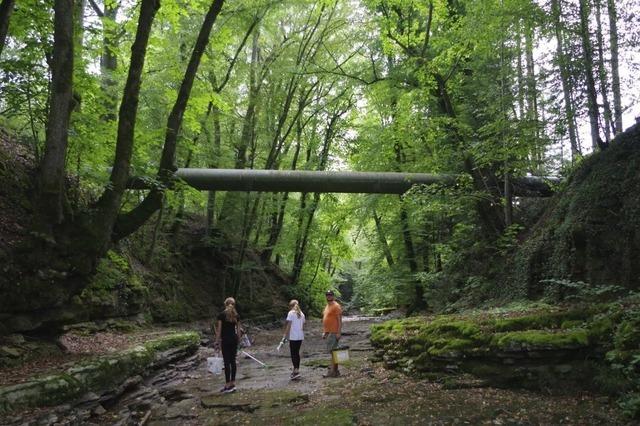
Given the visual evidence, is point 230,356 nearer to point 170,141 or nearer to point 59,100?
point 170,141

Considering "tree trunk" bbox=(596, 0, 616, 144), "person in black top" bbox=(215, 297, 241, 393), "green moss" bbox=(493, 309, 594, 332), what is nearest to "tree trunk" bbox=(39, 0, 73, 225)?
"person in black top" bbox=(215, 297, 241, 393)

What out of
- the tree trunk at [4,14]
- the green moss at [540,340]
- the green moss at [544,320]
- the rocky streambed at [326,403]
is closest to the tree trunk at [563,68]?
the green moss at [544,320]

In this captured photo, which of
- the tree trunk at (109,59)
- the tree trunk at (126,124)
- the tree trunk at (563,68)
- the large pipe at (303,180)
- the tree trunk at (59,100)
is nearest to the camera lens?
the tree trunk at (59,100)

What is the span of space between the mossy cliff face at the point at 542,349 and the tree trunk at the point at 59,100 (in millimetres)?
6908

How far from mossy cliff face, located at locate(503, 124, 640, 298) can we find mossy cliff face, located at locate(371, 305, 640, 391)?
6.23 ft

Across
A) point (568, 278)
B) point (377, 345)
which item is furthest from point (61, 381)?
point (568, 278)

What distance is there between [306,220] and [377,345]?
577 inches

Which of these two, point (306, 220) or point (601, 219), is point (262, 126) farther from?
point (601, 219)

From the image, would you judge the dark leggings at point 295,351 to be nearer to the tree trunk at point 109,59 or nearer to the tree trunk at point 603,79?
the tree trunk at point 109,59

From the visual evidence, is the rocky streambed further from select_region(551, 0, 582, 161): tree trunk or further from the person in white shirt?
select_region(551, 0, 582, 161): tree trunk

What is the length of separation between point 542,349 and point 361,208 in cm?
1482

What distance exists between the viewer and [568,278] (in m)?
8.86

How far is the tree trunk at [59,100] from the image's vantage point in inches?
273

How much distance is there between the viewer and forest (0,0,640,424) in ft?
20.4
